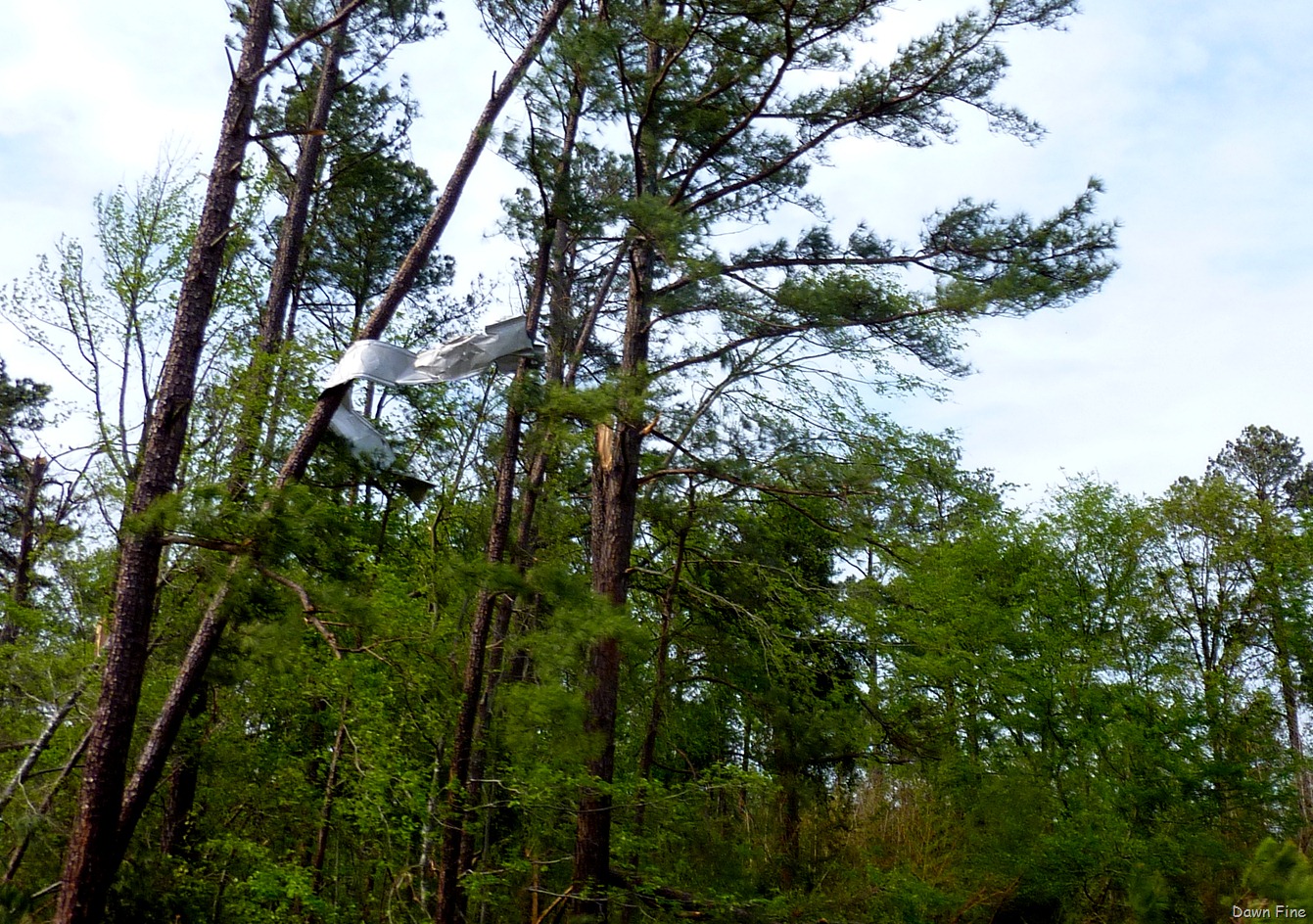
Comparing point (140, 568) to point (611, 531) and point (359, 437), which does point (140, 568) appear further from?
point (611, 531)

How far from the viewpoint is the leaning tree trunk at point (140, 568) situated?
17.5ft

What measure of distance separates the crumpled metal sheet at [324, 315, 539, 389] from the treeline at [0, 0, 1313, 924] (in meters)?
0.19

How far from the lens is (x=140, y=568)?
18.2ft

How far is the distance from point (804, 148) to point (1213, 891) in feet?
34.2

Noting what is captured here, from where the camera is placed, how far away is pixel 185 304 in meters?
5.86

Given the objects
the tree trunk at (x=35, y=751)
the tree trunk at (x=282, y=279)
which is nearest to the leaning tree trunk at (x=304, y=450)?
the tree trunk at (x=282, y=279)

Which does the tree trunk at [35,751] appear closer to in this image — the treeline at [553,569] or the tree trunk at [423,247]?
the treeline at [553,569]

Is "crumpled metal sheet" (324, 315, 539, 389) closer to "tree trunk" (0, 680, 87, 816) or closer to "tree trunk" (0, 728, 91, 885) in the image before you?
"tree trunk" (0, 728, 91, 885)

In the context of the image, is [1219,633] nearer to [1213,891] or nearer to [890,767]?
[1213,891]

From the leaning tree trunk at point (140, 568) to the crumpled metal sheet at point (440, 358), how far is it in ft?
2.81

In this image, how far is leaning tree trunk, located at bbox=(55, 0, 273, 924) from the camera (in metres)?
5.35

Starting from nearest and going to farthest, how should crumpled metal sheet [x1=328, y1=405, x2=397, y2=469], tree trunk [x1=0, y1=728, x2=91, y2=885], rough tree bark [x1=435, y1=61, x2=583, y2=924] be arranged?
1. tree trunk [x1=0, y1=728, x2=91, y2=885]
2. crumpled metal sheet [x1=328, y1=405, x2=397, y2=469]
3. rough tree bark [x1=435, y1=61, x2=583, y2=924]

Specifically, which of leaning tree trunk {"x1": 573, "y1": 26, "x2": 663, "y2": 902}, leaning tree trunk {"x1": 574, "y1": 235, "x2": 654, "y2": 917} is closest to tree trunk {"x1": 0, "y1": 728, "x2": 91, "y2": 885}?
leaning tree trunk {"x1": 573, "y1": 26, "x2": 663, "y2": 902}

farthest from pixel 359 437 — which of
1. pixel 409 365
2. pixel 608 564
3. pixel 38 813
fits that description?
pixel 608 564
